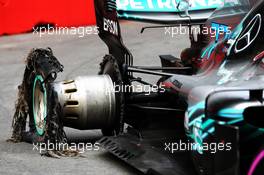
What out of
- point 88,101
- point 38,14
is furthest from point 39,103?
point 38,14

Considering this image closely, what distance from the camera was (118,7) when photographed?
6.19 meters

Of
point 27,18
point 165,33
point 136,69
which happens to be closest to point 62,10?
point 27,18

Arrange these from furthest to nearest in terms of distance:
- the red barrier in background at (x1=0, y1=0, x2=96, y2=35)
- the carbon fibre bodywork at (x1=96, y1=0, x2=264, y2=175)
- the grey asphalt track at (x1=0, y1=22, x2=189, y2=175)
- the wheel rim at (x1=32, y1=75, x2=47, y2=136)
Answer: the red barrier in background at (x1=0, y1=0, x2=96, y2=35)
the wheel rim at (x1=32, y1=75, x2=47, y2=136)
the grey asphalt track at (x1=0, y1=22, x2=189, y2=175)
the carbon fibre bodywork at (x1=96, y1=0, x2=264, y2=175)

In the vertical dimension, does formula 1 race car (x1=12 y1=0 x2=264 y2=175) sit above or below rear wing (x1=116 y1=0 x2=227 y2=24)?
below

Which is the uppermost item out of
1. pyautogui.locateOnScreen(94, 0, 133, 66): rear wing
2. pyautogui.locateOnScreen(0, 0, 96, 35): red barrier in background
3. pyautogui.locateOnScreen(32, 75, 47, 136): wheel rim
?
pyautogui.locateOnScreen(0, 0, 96, 35): red barrier in background

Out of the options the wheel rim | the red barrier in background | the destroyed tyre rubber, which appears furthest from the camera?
the red barrier in background

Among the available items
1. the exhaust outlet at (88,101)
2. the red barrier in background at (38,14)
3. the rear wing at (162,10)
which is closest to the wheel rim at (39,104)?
the exhaust outlet at (88,101)

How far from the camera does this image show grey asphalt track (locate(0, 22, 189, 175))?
595cm

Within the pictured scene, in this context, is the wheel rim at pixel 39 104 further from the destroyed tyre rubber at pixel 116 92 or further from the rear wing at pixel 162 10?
the rear wing at pixel 162 10

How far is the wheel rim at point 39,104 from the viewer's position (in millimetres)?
6464

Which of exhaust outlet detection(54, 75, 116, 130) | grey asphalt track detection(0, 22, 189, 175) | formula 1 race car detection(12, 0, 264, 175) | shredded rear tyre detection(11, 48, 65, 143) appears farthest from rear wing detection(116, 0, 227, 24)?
grey asphalt track detection(0, 22, 189, 175)

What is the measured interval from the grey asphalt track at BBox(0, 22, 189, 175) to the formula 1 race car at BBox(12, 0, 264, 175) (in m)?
0.19

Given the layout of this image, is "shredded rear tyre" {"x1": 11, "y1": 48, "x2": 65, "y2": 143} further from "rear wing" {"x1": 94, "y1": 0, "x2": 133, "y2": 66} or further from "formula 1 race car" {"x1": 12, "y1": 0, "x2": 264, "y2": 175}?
"rear wing" {"x1": 94, "y1": 0, "x2": 133, "y2": 66}

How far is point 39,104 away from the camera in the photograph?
6.86 m
